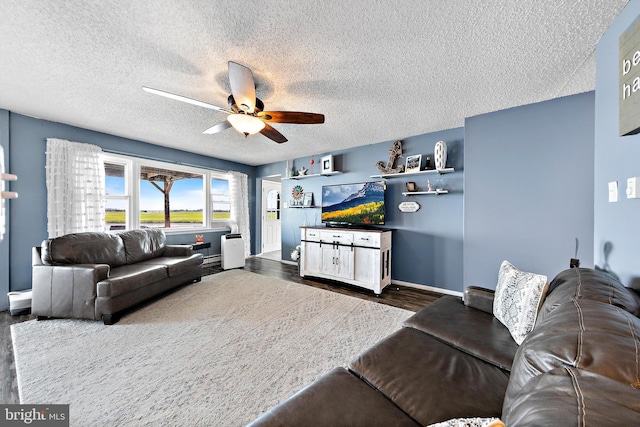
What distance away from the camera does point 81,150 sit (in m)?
3.36

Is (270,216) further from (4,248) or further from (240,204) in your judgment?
(4,248)

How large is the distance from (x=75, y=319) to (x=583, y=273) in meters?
4.33

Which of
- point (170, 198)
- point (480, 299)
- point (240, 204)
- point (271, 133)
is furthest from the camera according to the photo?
point (240, 204)

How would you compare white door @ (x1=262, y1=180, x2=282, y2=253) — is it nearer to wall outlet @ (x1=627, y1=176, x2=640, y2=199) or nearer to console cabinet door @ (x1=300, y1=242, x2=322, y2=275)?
console cabinet door @ (x1=300, y1=242, x2=322, y2=275)

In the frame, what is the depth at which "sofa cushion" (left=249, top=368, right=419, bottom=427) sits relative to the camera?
82cm

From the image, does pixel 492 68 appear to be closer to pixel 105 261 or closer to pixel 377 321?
pixel 377 321

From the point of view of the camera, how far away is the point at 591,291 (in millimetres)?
1044

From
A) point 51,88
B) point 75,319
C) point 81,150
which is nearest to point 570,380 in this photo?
point 75,319

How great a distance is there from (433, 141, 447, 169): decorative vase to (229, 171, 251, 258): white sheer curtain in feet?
13.7

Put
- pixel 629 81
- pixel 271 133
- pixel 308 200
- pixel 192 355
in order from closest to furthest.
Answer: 1. pixel 629 81
2. pixel 192 355
3. pixel 271 133
4. pixel 308 200

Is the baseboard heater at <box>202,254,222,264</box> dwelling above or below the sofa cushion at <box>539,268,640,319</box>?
below

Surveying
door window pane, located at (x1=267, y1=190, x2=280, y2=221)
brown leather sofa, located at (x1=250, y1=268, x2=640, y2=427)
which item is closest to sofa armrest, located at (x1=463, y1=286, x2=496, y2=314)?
brown leather sofa, located at (x1=250, y1=268, x2=640, y2=427)

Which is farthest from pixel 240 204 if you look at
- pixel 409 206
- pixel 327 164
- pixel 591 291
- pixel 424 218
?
pixel 591 291

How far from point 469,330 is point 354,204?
294cm
